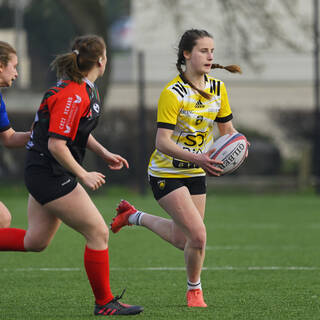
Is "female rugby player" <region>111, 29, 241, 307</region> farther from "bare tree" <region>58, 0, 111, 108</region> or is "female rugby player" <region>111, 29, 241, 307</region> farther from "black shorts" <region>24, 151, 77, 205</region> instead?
"bare tree" <region>58, 0, 111, 108</region>

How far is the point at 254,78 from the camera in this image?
20.1 meters

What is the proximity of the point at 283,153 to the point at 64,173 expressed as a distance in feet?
44.8

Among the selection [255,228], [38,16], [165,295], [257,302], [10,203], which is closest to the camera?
[257,302]

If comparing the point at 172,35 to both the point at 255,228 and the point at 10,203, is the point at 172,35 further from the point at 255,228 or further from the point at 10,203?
the point at 255,228

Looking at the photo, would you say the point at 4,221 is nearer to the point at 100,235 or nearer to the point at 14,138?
the point at 14,138

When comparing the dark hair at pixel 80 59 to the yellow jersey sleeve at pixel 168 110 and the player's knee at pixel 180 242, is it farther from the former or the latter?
the player's knee at pixel 180 242

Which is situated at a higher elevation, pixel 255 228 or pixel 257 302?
pixel 257 302

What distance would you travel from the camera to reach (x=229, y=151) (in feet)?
19.1

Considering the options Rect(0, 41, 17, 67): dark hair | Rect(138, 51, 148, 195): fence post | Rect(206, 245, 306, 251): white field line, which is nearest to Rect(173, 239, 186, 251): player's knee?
Rect(0, 41, 17, 67): dark hair

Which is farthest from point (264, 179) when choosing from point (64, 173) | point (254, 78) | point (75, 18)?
point (64, 173)

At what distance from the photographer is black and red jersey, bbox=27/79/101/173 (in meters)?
5.13

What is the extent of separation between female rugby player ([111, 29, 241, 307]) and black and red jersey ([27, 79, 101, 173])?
58 centimetres

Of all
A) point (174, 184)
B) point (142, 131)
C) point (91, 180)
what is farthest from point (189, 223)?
point (142, 131)

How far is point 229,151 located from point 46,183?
1.34 meters
